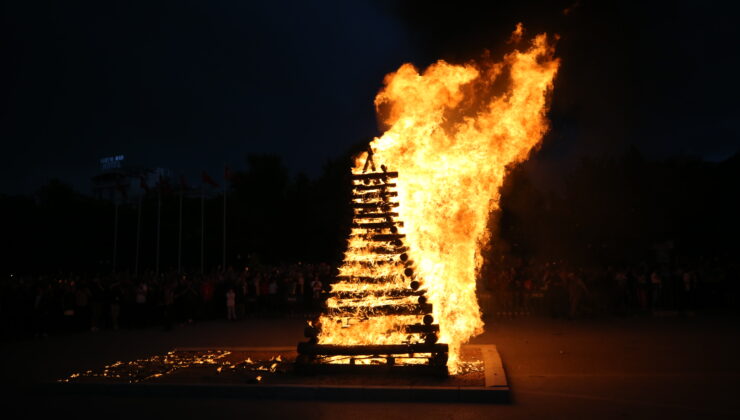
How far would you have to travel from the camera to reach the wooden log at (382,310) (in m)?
9.71

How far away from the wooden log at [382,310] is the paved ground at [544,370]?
1938 mm

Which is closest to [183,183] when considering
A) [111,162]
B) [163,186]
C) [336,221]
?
[163,186]

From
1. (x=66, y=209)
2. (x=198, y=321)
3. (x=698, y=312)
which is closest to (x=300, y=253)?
(x=66, y=209)

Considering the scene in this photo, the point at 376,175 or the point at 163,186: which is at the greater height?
the point at 163,186

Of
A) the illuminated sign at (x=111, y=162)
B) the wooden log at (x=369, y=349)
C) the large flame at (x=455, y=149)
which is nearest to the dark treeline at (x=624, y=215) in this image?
the large flame at (x=455, y=149)

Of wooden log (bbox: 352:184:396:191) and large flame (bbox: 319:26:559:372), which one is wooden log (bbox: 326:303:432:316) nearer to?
large flame (bbox: 319:26:559:372)

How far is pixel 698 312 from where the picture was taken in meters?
19.3

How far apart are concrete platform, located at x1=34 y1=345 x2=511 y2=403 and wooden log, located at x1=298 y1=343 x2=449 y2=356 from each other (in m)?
0.49

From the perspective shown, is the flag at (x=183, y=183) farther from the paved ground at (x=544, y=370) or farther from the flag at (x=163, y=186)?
the paved ground at (x=544, y=370)

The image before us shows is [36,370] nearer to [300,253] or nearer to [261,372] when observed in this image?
[261,372]

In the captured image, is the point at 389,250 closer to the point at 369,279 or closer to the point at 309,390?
the point at 369,279

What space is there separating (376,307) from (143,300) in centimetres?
A: 1195

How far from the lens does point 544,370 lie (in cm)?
1021

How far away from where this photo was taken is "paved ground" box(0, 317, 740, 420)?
25.3ft
